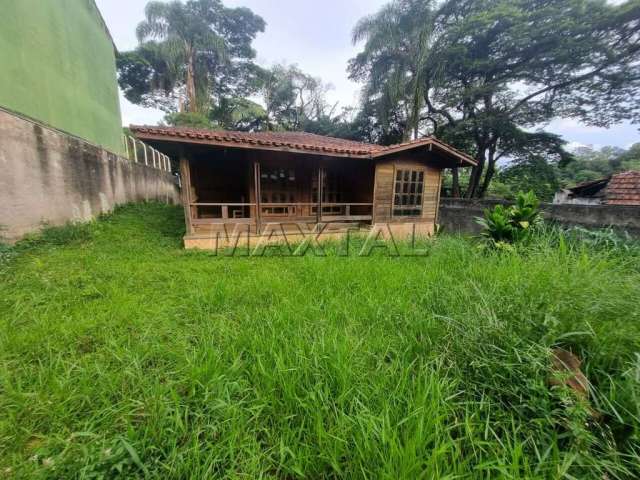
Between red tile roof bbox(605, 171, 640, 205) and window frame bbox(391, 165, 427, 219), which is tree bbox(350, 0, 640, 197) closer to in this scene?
red tile roof bbox(605, 171, 640, 205)

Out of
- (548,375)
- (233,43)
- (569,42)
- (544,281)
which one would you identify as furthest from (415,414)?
(233,43)

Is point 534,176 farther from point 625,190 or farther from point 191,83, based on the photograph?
point 191,83

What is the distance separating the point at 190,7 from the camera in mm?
17625

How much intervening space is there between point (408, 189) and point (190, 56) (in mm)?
16557

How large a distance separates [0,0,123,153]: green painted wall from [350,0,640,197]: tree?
1243cm

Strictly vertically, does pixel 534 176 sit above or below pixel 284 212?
above

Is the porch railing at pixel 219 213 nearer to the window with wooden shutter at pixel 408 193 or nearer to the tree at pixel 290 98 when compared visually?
the window with wooden shutter at pixel 408 193

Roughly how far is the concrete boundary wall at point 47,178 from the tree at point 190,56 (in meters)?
11.1

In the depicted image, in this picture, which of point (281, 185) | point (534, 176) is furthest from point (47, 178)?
point (534, 176)

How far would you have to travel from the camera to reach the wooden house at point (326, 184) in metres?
6.97

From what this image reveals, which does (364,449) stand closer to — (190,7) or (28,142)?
(28,142)

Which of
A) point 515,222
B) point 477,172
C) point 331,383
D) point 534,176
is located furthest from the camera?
point 534,176

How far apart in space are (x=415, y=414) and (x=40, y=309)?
3897mm

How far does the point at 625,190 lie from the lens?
768 cm
